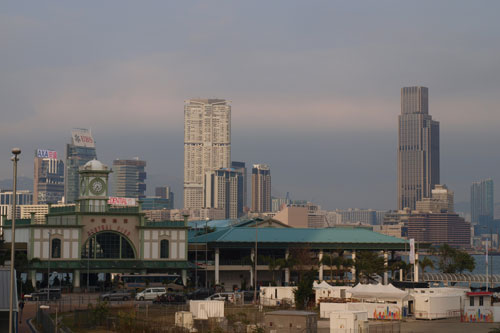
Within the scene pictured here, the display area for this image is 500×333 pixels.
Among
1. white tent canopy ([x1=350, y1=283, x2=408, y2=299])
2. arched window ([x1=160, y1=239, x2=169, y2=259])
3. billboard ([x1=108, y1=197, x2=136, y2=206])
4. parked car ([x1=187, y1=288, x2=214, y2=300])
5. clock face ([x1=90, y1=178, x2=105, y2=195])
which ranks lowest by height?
parked car ([x1=187, y1=288, x2=214, y2=300])

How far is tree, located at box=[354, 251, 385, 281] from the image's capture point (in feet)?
461

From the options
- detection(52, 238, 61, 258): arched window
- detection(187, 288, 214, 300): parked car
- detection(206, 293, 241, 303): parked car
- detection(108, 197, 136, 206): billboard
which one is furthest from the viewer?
detection(108, 197, 136, 206): billboard

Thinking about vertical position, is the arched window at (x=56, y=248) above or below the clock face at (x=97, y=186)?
below

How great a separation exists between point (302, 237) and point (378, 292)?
58480 millimetres

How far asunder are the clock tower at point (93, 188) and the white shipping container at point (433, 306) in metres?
57.1

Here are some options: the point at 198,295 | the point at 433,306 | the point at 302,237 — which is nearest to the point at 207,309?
the point at 433,306

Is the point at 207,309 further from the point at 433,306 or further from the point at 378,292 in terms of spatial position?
the point at 433,306

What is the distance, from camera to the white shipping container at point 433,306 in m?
89.5

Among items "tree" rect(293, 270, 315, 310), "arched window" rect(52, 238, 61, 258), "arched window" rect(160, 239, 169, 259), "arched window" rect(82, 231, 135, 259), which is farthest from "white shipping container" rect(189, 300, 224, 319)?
"arched window" rect(160, 239, 169, 259)

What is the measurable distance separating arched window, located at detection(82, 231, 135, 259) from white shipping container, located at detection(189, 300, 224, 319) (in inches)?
1968

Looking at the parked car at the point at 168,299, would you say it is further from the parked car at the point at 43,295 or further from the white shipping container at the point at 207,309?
the white shipping container at the point at 207,309

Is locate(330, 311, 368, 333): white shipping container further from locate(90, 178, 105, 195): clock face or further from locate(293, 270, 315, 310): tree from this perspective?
locate(90, 178, 105, 195): clock face

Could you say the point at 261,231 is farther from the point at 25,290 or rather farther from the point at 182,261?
the point at 25,290

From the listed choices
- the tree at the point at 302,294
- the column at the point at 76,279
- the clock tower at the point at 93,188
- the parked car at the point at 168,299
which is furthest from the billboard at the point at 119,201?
the tree at the point at 302,294
